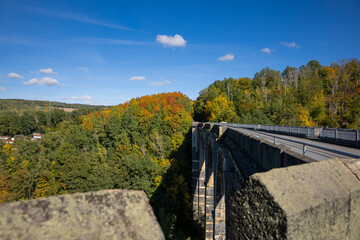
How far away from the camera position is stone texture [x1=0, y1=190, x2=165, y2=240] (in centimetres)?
87

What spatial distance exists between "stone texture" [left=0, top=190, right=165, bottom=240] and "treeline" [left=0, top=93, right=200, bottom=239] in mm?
22384

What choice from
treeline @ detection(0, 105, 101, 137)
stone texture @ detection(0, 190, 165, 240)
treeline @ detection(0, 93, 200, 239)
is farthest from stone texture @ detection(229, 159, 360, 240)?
treeline @ detection(0, 105, 101, 137)

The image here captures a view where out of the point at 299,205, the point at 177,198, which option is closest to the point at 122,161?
the point at 177,198

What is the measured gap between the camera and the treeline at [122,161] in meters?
30.3

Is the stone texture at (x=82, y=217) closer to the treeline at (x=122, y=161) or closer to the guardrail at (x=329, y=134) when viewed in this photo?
the guardrail at (x=329, y=134)

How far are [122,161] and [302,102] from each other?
134ft

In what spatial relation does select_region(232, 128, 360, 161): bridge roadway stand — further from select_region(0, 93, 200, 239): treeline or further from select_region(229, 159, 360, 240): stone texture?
select_region(0, 93, 200, 239): treeline

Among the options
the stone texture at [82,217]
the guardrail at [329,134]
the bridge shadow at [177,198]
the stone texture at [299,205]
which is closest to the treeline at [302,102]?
the bridge shadow at [177,198]

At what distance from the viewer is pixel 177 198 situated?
29953mm

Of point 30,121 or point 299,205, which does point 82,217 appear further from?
point 30,121

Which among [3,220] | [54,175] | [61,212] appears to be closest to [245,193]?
[61,212]

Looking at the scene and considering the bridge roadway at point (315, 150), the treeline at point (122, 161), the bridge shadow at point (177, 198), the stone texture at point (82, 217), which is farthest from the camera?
the treeline at point (122, 161)

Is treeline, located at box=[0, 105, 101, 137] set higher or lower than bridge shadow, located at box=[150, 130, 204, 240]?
higher

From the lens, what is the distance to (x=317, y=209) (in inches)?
47.7
